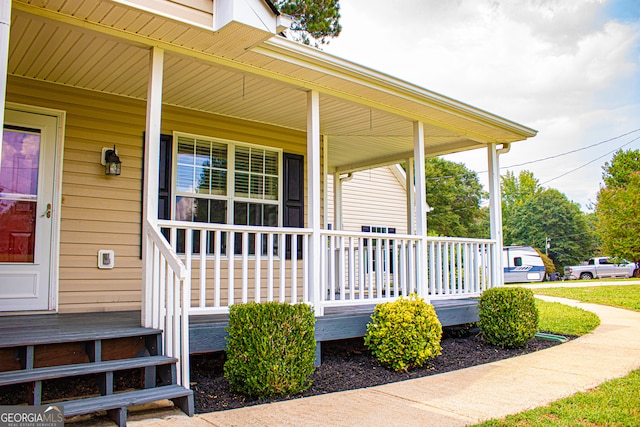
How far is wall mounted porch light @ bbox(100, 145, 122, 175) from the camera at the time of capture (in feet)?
17.4

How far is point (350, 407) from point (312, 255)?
1.67 meters

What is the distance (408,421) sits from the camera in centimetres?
324

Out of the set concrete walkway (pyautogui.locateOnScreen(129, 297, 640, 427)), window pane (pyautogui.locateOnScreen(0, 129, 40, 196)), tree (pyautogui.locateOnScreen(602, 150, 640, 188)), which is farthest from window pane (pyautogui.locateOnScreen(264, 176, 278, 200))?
tree (pyautogui.locateOnScreen(602, 150, 640, 188))

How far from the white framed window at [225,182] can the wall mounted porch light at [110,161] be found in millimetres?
694

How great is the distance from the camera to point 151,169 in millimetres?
4035

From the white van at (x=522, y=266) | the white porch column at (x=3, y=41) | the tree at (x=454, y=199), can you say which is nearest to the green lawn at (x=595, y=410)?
the white porch column at (x=3, y=41)

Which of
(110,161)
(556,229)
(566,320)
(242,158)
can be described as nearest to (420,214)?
(242,158)

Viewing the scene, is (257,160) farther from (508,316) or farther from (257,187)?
(508,316)

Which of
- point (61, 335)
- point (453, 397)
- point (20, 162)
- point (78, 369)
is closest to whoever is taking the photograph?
point (78, 369)

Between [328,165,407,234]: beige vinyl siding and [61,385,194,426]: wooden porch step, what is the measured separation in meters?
9.95

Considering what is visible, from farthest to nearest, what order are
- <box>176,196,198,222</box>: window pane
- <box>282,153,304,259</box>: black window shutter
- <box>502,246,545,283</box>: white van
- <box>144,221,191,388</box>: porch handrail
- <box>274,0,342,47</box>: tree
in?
1. <box>502,246,545,283</box>: white van
2. <box>274,0,342,47</box>: tree
3. <box>282,153,304,259</box>: black window shutter
4. <box>176,196,198,222</box>: window pane
5. <box>144,221,191,388</box>: porch handrail

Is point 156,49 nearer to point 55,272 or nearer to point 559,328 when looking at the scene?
point 55,272

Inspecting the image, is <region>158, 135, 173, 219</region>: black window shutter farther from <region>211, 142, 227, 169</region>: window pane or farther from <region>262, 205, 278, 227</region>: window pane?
<region>262, 205, 278, 227</region>: window pane

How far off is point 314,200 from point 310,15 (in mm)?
9124
